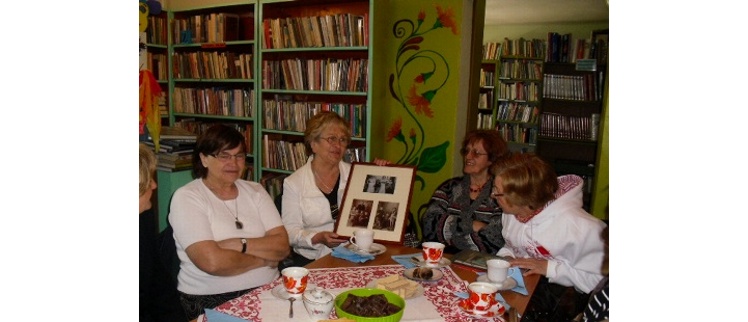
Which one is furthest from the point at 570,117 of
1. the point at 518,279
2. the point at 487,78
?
the point at 518,279

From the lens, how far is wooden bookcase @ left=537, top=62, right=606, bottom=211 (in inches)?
276

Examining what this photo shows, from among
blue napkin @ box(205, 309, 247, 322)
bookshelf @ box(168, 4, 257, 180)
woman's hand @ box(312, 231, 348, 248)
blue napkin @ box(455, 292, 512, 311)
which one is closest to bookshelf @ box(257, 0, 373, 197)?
bookshelf @ box(168, 4, 257, 180)

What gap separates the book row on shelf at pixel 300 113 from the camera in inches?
163

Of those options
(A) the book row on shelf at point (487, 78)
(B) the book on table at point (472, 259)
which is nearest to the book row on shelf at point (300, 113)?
(B) the book on table at point (472, 259)

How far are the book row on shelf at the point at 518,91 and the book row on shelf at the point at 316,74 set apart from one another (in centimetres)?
443

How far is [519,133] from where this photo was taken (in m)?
8.00

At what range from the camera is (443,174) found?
413 cm

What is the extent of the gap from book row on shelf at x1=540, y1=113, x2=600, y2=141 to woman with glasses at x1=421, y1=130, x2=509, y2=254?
4.64 meters

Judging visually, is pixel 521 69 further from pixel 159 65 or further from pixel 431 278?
pixel 431 278

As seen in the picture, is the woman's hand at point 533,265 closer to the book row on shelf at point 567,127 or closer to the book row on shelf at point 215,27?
Answer: the book row on shelf at point 215,27

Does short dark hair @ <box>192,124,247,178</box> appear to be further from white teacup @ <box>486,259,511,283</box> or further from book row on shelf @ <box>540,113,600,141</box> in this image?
book row on shelf @ <box>540,113,600,141</box>

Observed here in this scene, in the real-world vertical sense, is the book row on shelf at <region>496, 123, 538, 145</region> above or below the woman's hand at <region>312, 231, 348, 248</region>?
above

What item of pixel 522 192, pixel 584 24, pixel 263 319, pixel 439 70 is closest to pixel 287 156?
pixel 439 70
